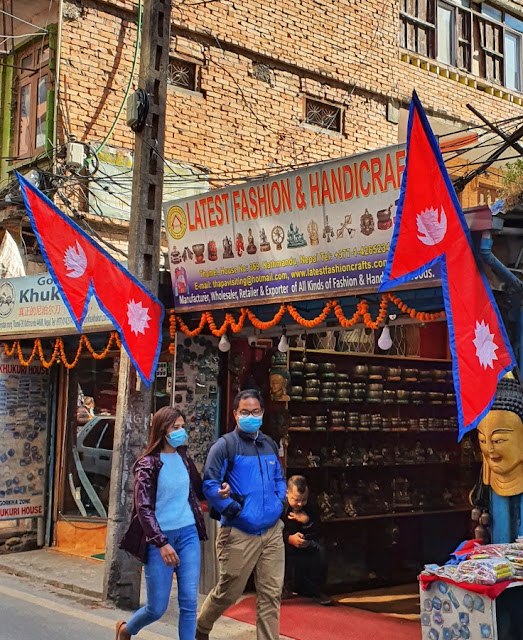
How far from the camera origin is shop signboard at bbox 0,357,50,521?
40.5 feet

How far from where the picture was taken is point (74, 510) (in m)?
12.5

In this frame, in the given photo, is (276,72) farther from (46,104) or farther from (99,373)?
(99,373)

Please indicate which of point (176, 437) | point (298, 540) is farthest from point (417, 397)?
point (176, 437)

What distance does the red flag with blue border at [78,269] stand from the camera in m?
8.20

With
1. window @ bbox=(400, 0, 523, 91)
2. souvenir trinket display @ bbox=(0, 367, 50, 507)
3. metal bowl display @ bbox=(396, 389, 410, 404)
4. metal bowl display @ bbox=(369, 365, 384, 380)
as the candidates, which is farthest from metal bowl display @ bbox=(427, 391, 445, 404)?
window @ bbox=(400, 0, 523, 91)

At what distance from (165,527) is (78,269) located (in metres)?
3.11

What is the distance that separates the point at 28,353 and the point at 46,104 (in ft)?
13.7

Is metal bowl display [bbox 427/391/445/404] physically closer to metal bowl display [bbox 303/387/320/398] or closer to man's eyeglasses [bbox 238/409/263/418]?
metal bowl display [bbox 303/387/320/398]

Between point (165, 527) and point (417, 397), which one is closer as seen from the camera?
point (165, 527)

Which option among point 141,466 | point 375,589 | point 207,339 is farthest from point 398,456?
point 141,466

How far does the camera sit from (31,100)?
14398mm

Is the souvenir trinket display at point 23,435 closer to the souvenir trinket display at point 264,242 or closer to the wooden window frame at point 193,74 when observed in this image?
the souvenir trinket display at point 264,242

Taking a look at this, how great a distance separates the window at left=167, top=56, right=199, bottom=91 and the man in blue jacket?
9.72 m

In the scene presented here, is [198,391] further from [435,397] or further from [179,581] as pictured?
[179,581]
